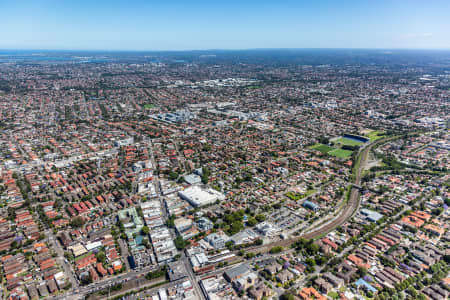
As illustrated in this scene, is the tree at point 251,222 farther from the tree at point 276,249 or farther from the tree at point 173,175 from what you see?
the tree at point 173,175

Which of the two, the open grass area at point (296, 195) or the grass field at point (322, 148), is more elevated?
the grass field at point (322, 148)

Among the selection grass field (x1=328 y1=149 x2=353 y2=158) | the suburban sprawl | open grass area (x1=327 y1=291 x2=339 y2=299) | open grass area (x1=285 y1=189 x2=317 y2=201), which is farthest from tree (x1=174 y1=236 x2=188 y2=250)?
grass field (x1=328 y1=149 x2=353 y2=158)

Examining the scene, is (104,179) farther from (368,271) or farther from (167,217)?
(368,271)

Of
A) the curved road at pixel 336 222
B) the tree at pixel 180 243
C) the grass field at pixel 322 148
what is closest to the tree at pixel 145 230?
the tree at pixel 180 243

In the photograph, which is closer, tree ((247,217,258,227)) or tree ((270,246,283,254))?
tree ((270,246,283,254))

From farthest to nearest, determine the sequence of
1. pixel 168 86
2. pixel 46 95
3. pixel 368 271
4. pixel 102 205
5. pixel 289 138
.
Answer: pixel 168 86 → pixel 46 95 → pixel 289 138 → pixel 102 205 → pixel 368 271

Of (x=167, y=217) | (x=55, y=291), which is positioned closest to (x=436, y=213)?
(x=167, y=217)

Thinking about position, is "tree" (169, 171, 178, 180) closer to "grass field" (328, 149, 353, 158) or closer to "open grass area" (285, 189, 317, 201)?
"open grass area" (285, 189, 317, 201)

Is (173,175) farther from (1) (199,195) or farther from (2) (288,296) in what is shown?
(2) (288,296)

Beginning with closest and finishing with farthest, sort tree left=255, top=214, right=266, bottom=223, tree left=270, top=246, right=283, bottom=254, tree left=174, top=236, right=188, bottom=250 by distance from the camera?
tree left=270, top=246, right=283, bottom=254, tree left=174, top=236, right=188, bottom=250, tree left=255, top=214, right=266, bottom=223
